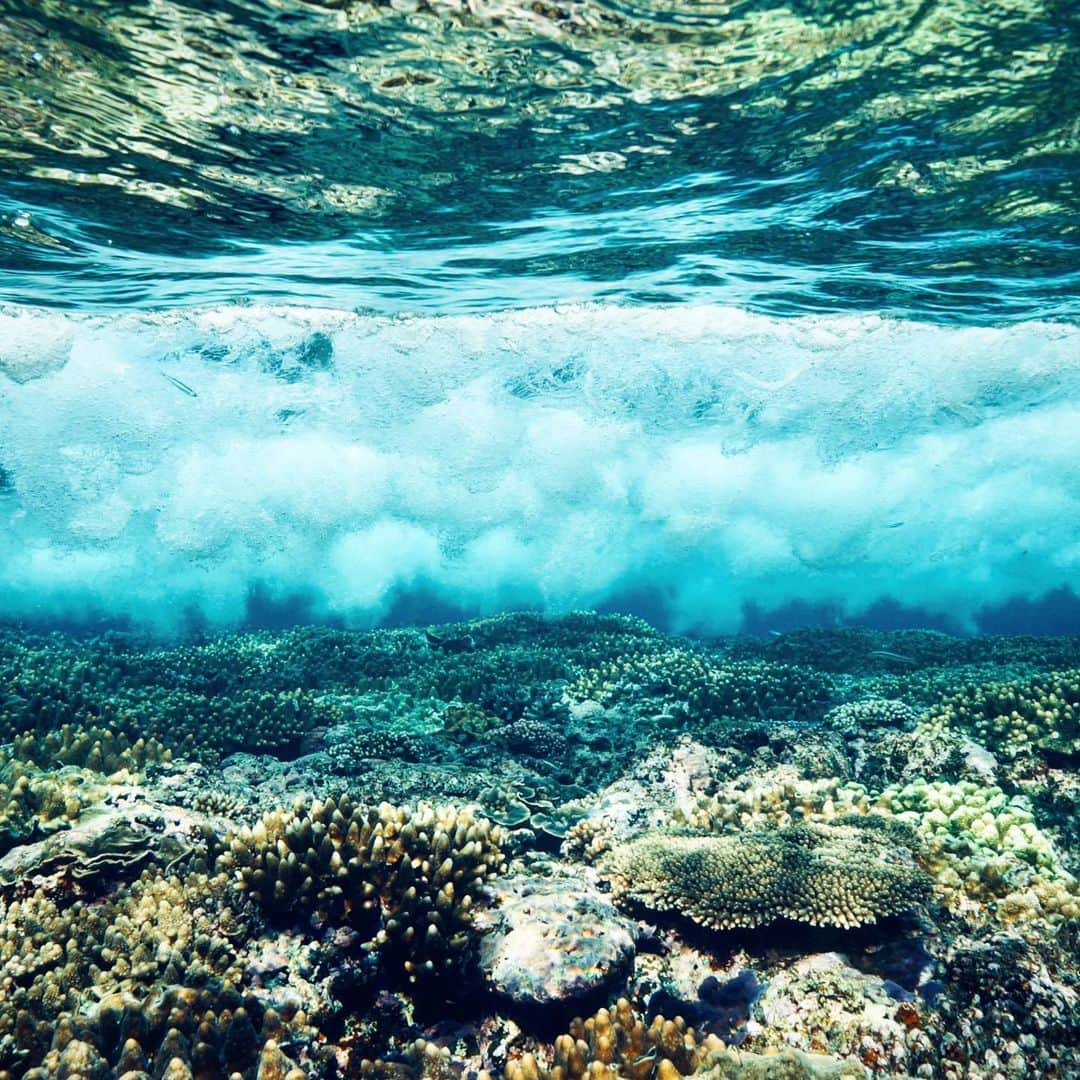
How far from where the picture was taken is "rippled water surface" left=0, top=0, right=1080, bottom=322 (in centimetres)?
848

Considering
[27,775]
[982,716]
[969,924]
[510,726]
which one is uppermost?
[969,924]

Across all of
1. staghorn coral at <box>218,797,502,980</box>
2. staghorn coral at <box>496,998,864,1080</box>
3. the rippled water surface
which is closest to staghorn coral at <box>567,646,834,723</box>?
staghorn coral at <box>218,797,502,980</box>

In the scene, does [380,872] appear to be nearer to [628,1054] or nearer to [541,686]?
[628,1054]

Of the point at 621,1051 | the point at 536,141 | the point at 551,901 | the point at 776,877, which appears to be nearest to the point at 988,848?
the point at 776,877

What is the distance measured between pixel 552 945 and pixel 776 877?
2.04 metres

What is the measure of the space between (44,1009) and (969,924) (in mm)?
7012

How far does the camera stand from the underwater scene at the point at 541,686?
15.9ft

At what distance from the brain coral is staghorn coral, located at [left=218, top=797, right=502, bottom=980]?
156 centimetres

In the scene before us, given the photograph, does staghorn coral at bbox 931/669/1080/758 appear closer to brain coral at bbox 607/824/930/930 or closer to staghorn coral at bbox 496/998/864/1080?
brain coral at bbox 607/824/930/930

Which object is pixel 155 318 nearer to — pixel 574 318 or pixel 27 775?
pixel 574 318

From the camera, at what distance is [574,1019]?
471 cm

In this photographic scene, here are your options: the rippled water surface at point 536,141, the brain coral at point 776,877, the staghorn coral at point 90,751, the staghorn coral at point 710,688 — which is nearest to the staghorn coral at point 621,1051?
the brain coral at point 776,877

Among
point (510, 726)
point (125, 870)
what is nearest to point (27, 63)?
→ point (125, 870)

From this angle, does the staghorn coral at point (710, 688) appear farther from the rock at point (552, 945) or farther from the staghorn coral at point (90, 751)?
the staghorn coral at point (90, 751)
